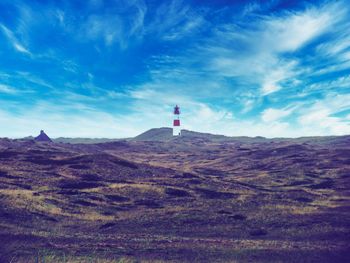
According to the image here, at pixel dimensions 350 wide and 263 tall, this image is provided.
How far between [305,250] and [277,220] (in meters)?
9.74

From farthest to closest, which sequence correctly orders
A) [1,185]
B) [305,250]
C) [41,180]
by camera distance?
1. [41,180]
2. [1,185]
3. [305,250]

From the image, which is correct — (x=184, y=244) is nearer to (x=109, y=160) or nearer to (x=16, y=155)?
(x=109, y=160)

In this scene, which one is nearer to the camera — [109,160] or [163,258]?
[163,258]

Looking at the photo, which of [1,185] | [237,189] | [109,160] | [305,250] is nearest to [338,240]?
[305,250]

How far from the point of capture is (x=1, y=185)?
47.8 metres

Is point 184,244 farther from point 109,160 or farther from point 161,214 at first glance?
point 109,160

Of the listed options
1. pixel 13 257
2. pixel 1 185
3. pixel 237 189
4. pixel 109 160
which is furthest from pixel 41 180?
pixel 13 257

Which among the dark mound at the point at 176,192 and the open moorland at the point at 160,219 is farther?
the dark mound at the point at 176,192

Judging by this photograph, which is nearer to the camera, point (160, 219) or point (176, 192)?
point (160, 219)

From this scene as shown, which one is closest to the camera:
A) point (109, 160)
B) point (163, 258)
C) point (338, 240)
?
point (163, 258)

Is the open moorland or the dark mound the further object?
the dark mound

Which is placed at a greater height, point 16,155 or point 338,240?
point 16,155

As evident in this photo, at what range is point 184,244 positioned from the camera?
26891mm

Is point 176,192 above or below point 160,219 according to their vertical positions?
above
